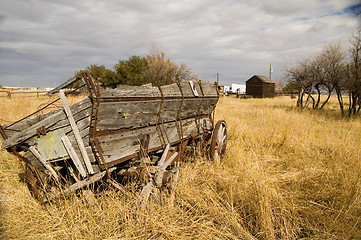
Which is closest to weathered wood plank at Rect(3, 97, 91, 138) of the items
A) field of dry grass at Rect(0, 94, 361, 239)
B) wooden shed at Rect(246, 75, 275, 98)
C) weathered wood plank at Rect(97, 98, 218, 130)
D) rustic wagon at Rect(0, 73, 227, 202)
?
rustic wagon at Rect(0, 73, 227, 202)

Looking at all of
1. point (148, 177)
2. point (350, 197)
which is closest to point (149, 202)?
point (148, 177)

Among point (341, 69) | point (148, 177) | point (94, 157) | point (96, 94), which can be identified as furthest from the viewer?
point (341, 69)

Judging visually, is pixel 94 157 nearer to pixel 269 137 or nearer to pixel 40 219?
pixel 40 219

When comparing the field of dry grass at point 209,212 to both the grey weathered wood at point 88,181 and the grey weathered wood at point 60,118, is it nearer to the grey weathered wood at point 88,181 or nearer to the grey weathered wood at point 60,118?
the grey weathered wood at point 88,181

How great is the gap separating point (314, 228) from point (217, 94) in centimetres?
302

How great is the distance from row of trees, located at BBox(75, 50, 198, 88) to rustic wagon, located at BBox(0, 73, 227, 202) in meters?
22.9

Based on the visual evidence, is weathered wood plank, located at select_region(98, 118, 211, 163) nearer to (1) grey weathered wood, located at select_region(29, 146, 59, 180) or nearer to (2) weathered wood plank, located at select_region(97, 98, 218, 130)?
(2) weathered wood plank, located at select_region(97, 98, 218, 130)

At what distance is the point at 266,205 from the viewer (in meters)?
2.42

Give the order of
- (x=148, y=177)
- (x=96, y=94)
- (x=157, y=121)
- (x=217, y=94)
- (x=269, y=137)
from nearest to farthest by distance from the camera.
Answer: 1. (x=96, y=94)
2. (x=148, y=177)
3. (x=157, y=121)
4. (x=217, y=94)
5. (x=269, y=137)

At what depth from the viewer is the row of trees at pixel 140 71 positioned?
26.9 metres

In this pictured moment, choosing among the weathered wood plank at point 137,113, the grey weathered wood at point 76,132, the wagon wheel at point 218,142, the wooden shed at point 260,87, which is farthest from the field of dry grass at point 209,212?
the wooden shed at point 260,87

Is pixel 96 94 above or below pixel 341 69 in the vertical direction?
below

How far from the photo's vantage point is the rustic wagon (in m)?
2.21

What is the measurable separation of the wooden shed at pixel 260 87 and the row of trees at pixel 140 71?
919cm
